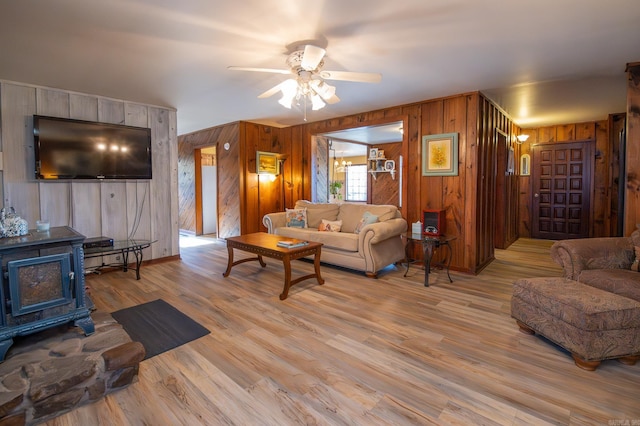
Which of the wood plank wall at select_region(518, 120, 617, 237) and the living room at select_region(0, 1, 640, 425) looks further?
the wood plank wall at select_region(518, 120, 617, 237)

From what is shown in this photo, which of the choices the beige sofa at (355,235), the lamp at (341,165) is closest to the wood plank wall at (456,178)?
the beige sofa at (355,235)

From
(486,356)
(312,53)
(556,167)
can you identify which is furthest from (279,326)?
(556,167)

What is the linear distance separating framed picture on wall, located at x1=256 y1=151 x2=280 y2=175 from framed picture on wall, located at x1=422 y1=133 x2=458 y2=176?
3.07m

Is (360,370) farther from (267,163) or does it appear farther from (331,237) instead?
(267,163)

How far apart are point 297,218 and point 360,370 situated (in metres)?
3.35

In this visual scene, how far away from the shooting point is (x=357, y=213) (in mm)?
4914

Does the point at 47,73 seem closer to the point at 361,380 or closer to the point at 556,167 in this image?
the point at 361,380

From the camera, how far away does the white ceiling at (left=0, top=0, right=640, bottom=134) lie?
7.07 ft

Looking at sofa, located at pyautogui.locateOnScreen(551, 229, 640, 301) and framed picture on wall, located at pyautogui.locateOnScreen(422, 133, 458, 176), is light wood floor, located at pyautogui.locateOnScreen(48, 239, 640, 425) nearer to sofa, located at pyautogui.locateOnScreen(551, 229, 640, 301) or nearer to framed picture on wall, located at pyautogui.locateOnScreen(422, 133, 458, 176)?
sofa, located at pyautogui.locateOnScreen(551, 229, 640, 301)

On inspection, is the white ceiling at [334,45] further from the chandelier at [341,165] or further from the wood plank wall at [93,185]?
the chandelier at [341,165]

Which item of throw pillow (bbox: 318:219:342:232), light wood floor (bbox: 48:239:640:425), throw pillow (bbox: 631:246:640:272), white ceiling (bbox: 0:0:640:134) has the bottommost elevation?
light wood floor (bbox: 48:239:640:425)

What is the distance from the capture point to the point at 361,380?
1.96 meters

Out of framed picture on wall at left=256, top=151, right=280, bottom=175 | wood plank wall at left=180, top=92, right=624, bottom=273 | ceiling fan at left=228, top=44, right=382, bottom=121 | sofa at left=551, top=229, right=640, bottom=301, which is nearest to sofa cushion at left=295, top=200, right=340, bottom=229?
wood plank wall at left=180, top=92, right=624, bottom=273

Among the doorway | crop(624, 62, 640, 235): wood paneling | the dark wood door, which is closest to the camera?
crop(624, 62, 640, 235): wood paneling
